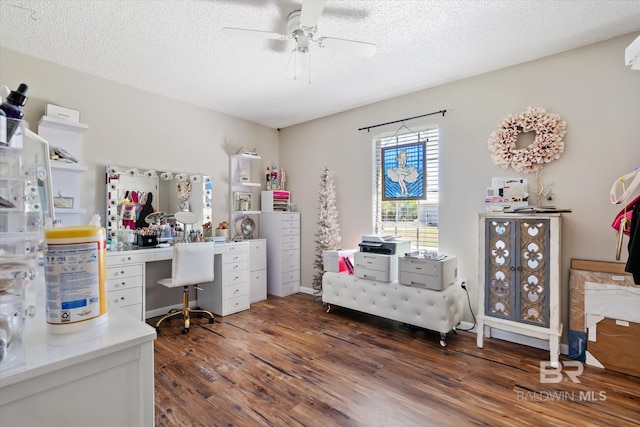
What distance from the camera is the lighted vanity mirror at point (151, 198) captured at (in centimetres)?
339

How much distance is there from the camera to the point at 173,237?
3.79 m

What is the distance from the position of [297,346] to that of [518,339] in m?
2.12

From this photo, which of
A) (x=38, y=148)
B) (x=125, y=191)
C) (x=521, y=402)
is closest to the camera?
(x=38, y=148)

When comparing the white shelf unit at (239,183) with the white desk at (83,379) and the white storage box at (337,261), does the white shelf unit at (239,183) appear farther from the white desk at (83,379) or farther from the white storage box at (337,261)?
the white desk at (83,379)

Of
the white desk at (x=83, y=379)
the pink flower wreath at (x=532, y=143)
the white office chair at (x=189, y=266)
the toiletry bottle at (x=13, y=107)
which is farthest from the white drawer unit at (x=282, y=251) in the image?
the toiletry bottle at (x=13, y=107)

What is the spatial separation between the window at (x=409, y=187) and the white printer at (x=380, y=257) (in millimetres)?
277

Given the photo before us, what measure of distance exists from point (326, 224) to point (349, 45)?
7.85 feet

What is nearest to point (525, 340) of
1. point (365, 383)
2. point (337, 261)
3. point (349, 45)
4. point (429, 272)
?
point (429, 272)

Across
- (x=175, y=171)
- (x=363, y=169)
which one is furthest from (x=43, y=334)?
(x=363, y=169)

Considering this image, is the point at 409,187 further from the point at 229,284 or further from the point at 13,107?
the point at 13,107

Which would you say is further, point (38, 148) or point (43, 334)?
point (38, 148)

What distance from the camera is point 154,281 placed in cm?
369

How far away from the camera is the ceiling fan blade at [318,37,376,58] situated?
2198 millimetres

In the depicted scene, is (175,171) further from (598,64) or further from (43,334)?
(598,64)
